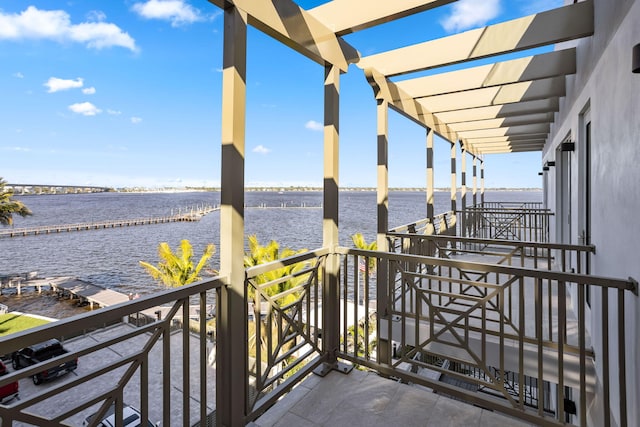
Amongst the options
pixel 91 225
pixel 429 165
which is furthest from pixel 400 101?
pixel 91 225

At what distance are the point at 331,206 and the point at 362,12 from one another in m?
1.51

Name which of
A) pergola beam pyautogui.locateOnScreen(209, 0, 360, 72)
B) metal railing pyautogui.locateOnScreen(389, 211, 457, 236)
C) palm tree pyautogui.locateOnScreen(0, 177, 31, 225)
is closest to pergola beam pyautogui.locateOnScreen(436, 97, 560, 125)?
metal railing pyautogui.locateOnScreen(389, 211, 457, 236)

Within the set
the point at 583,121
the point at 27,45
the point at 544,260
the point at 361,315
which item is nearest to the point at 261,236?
the point at 361,315

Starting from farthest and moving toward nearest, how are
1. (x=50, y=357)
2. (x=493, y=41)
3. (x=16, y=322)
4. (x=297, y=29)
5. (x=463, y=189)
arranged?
(x=16, y=322) < (x=463, y=189) < (x=493, y=41) < (x=297, y=29) < (x=50, y=357)

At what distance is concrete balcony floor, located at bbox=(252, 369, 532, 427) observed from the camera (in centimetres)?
195

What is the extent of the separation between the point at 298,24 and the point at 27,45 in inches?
1396

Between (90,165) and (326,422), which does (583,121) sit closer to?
(326,422)

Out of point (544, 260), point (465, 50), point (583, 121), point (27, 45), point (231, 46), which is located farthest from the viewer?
point (27, 45)

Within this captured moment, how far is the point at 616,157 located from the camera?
212 centimetres

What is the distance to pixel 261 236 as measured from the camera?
35.5 metres

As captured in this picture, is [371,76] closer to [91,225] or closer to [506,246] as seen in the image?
[506,246]

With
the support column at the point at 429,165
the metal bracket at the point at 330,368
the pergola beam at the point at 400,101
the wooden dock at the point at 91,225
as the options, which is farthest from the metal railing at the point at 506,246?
the wooden dock at the point at 91,225

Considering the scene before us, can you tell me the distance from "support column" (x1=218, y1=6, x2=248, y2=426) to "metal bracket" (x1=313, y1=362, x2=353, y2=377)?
733mm

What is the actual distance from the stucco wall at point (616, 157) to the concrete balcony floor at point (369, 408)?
2.70 feet
